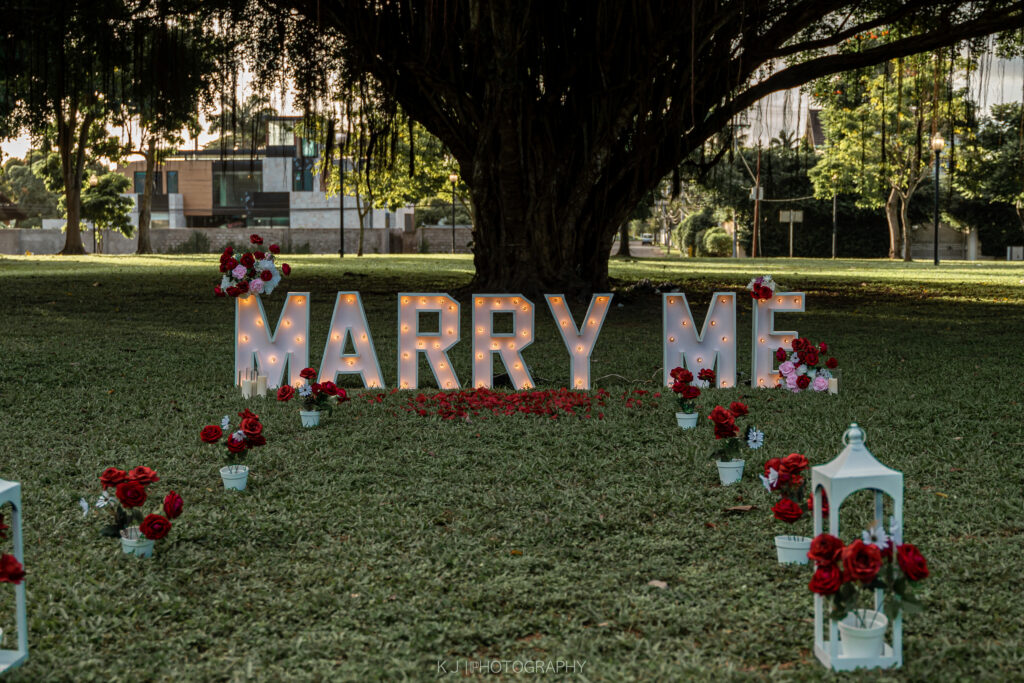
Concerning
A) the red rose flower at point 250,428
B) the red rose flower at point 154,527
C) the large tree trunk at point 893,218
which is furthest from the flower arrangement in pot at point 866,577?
the large tree trunk at point 893,218

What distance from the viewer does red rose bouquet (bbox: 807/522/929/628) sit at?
243cm

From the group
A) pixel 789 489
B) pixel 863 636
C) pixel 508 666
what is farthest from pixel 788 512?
pixel 508 666

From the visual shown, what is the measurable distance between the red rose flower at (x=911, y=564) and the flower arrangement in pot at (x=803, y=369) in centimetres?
455

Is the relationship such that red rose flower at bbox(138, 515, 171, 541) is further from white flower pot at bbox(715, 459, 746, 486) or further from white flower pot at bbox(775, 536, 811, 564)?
white flower pot at bbox(715, 459, 746, 486)

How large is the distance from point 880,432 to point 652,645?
133 inches

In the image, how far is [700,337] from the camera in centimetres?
725

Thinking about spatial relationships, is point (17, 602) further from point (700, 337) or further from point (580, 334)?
point (700, 337)

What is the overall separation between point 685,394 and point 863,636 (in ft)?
10.1

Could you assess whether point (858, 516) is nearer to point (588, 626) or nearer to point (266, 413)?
point (588, 626)

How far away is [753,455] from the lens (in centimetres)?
514

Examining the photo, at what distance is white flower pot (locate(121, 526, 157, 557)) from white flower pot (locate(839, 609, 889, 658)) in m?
2.51

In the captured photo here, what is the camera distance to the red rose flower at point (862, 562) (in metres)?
2.41

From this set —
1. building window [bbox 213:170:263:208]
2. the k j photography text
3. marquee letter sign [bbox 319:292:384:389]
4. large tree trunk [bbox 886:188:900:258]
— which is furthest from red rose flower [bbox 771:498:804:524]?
building window [bbox 213:170:263:208]

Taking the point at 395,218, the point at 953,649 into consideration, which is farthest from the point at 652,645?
the point at 395,218
